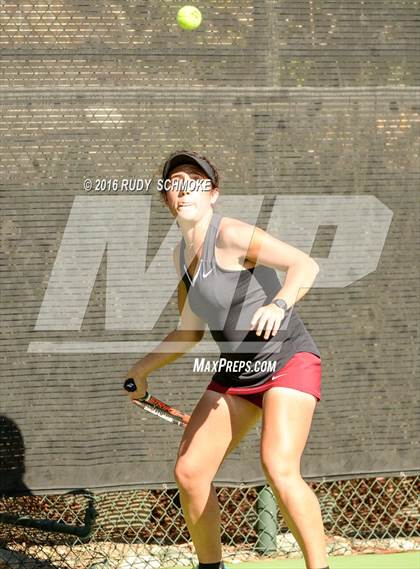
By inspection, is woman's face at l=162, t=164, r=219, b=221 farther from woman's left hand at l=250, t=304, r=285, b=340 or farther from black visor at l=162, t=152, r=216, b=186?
woman's left hand at l=250, t=304, r=285, b=340

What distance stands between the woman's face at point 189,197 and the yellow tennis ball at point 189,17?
3.34 ft

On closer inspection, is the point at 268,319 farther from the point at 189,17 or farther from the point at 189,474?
the point at 189,17

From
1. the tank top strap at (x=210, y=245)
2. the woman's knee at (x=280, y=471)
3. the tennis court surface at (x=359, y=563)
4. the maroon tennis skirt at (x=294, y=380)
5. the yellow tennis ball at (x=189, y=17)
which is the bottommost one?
the tennis court surface at (x=359, y=563)

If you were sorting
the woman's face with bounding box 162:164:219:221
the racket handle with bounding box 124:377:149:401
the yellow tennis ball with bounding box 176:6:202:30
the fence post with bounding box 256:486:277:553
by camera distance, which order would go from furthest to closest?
the fence post with bounding box 256:486:277:553 < the yellow tennis ball with bounding box 176:6:202:30 < the racket handle with bounding box 124:377:149:401 < the woman's face with bounding box 162:164:219:221

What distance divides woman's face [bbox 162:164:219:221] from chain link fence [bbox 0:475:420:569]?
1.57 m

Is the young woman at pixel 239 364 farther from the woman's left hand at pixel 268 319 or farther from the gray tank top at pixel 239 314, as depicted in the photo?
the woman's left hand at pixel 268 319

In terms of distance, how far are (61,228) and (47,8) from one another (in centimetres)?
99

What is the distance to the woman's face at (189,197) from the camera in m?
4.20

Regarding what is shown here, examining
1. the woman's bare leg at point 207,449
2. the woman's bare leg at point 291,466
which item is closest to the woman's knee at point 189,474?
the woman's bare leg at point 207,449

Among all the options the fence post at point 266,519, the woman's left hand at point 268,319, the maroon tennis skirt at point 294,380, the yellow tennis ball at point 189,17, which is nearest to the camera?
the woman's left hand at point 268,319

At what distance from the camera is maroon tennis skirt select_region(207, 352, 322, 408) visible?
4.04 meters

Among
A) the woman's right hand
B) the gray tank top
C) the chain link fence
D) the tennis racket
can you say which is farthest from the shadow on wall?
the gray tank top

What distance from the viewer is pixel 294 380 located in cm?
404

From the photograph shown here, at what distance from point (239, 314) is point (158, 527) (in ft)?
5.98
